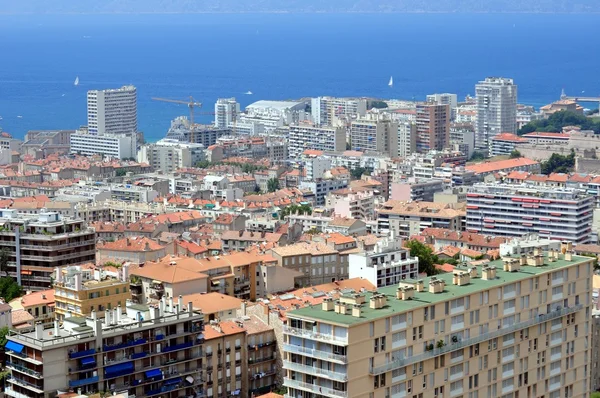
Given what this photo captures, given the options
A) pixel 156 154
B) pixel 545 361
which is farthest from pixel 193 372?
pixel 156 154

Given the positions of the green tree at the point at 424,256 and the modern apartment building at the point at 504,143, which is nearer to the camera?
the green tree at the point at 424,256

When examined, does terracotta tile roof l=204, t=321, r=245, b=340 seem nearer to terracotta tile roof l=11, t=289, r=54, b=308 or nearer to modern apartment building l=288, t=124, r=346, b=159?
terracotta tile roof l=11, t=289, r=54, b=308

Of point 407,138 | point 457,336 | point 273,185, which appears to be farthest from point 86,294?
point 407,138

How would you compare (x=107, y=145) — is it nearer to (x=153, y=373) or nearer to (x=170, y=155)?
(x=170, y=155)

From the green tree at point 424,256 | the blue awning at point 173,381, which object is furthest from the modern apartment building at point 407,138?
the blue awning at point 173,381

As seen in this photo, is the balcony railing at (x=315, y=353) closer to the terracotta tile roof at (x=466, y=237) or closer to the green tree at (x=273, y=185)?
the terracotta tile roof at (x=466, y=237)

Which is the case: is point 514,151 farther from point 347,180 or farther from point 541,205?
point 541,205
